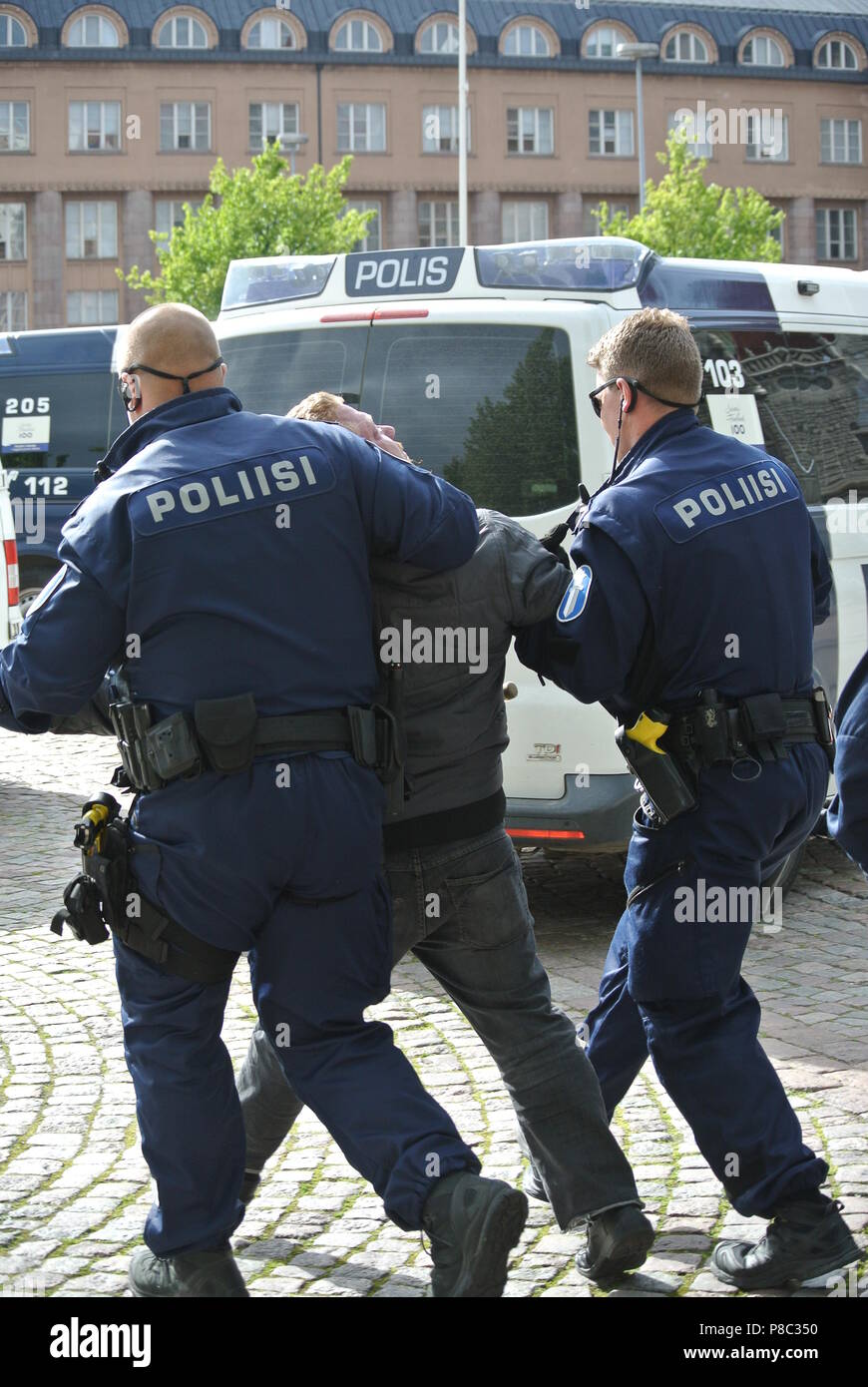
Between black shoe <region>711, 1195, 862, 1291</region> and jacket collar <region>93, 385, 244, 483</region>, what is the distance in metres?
2.05

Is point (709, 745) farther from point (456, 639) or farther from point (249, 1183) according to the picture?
point (249, 1183)

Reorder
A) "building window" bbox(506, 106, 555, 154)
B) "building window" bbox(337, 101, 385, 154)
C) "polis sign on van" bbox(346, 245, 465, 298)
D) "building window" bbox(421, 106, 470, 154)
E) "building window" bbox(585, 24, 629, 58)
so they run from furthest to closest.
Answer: "building window" bbox(585, 24, 629, 58) < "building window" bbox(506, 106, 555, 154) < "building window" bbox(421, 106, 470, 154) < "building window" bbox(337, 101, 385, 154) < "polis sign on van" bbox(346, 245, 465, 298)

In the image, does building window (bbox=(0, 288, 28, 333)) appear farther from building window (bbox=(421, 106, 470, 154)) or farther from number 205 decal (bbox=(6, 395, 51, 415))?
number 205 decal (bbox=(6, 395, 51, 415))

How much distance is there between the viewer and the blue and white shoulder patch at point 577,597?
3684 mm

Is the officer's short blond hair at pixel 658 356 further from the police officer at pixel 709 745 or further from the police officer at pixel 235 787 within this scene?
the police officer at pixel 235 787

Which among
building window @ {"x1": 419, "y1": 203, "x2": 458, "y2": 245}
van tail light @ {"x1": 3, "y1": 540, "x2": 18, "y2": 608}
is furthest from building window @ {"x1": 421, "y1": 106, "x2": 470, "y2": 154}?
van tail light @ {"x1": 3, "y1": 540, "x2": 18, "y2": 608}

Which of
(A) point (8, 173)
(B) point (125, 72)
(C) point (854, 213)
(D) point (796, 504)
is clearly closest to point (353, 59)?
(B) point (125, 72)

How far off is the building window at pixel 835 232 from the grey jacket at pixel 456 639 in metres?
60.6

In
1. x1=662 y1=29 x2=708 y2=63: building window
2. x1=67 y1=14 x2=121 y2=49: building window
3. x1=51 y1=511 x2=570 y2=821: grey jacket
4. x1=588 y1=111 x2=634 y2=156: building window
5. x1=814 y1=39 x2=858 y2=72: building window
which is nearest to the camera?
x1=51 y1=511 x2=570 y2=821: grey jacket

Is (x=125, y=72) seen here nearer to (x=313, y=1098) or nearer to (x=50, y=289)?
(x=50, y=289)

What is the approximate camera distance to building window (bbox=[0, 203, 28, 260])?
187 ft

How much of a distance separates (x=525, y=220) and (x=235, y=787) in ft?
192

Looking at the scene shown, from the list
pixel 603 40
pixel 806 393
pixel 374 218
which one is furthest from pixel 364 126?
pixel 806 393

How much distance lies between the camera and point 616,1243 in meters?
3.68
